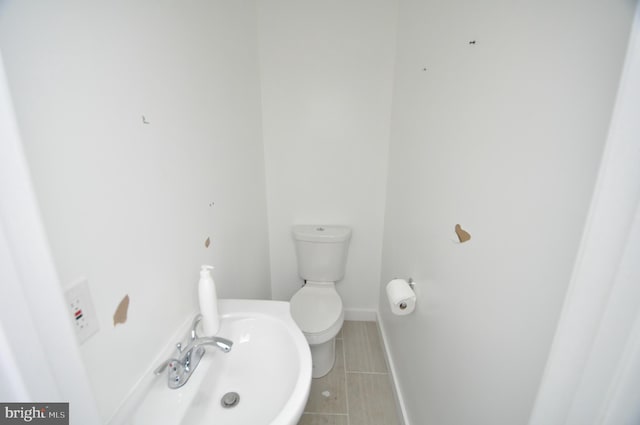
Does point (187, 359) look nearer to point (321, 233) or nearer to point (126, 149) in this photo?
point (126, 149)

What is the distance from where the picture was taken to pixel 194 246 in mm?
911

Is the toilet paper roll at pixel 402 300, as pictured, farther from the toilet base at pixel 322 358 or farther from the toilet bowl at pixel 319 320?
the toilet base at pixel 322 358

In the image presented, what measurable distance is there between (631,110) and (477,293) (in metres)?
0.54

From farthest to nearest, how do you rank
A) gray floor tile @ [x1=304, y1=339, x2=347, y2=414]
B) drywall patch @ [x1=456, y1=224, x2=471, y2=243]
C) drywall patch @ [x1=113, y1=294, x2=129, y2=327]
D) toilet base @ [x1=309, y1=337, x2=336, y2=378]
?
1. toilet base @ [x1=309, y1=337, x2=336, y2=378]
2. gray floor tile @ [x1=304, y1=339, x2=347, y2=414]
3. drywall patch @ [x1=456, y1=224, x2=471, y2=243]
4. drywall patch @ [x1=113, y1=294, x2=129, y2=327]

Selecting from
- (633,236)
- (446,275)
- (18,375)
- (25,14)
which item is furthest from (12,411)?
(446,275)

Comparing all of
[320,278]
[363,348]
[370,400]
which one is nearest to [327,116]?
[320,278]

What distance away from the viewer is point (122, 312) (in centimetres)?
61

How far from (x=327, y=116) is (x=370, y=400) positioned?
1.78m

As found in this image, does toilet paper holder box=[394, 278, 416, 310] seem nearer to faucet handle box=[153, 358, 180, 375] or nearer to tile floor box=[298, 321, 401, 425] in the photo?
tile floor box=[298, 321, 401, 425]

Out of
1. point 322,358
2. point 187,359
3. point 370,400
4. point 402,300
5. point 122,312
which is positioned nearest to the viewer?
point 122,312

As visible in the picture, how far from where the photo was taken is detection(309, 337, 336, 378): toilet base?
1555 mm

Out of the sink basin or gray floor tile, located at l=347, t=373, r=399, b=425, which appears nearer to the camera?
the sink basin

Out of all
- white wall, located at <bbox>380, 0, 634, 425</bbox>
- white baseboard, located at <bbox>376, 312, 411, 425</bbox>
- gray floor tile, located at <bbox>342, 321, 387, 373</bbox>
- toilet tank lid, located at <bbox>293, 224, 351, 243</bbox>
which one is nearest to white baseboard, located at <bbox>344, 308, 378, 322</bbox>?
gray floor tile, located at <bbox>342, 321, 387, 373</bbox>

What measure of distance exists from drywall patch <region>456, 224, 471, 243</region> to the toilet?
962 millimetres
